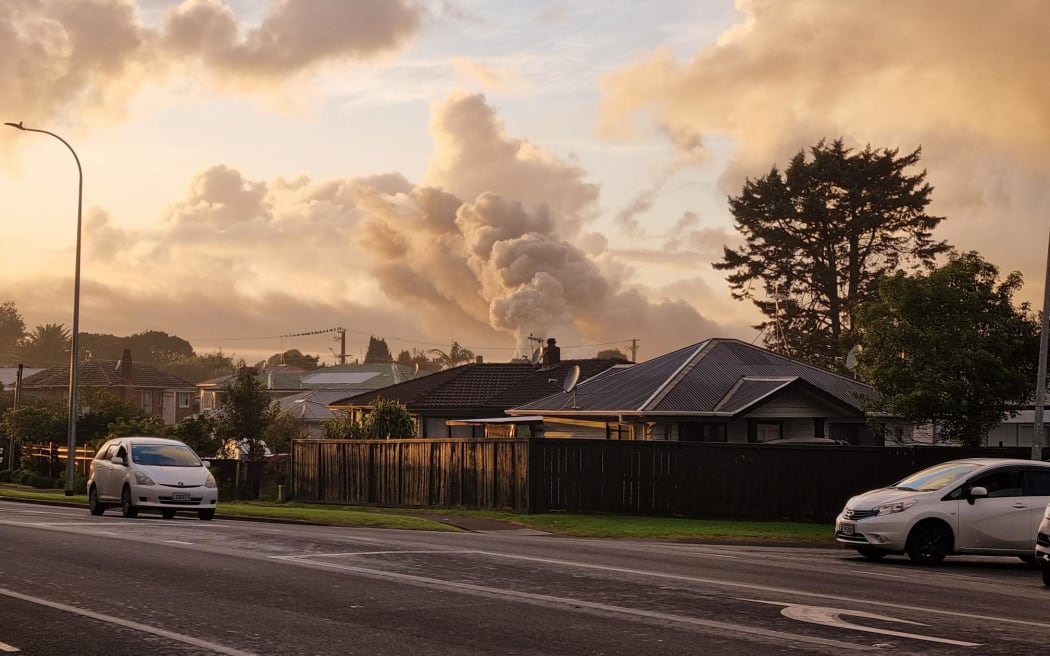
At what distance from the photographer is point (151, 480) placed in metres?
26.2

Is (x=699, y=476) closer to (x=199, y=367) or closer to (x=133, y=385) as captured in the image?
(x=133, y=385)

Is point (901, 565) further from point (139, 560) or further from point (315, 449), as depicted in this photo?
point (315, 449)

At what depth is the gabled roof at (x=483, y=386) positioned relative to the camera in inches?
2096

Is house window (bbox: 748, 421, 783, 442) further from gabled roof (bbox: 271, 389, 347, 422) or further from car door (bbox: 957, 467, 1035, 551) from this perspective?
gabled roof (bbox: 271, 389, 347, 422)

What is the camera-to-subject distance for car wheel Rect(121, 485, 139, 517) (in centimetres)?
2636

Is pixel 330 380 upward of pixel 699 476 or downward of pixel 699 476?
upward

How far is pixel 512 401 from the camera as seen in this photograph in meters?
52.9

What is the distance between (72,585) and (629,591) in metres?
5.84

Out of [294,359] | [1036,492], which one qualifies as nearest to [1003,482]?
[1036,492]

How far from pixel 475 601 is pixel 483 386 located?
4304 centimetres

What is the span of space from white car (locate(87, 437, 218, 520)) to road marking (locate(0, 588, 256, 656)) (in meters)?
13.7

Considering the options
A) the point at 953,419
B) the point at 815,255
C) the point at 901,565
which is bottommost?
→ the point at 901,565

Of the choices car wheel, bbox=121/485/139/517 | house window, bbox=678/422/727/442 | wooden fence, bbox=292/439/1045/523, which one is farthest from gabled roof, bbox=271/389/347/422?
car wheel, bbox=121/485/139/517

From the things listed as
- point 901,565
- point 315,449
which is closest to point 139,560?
point 901,565
